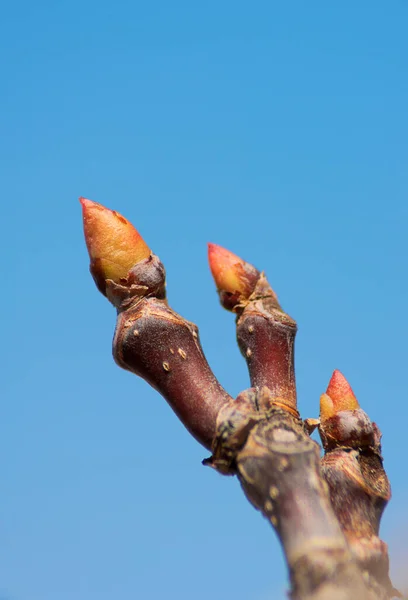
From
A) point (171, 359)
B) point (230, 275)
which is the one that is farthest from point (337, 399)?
point (171, 359)

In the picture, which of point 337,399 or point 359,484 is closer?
point 359,484

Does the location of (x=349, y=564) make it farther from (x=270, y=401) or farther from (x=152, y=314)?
(x=152, y=314)

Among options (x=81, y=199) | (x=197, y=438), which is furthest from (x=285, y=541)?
(x=81, y=199)

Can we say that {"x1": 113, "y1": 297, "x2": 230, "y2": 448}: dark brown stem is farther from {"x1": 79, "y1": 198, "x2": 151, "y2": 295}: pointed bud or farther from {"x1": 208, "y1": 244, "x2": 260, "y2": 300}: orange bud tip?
{"x1": 208, "y1": 244, "x2": 260, "y2": 300}: orange bud tip

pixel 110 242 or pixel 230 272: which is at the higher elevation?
pixel 230 272

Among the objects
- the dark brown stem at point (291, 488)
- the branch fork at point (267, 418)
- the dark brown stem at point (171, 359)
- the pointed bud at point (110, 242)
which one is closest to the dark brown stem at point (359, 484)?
the branch fork at point (267, 418)

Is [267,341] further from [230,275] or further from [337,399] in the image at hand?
[337,399]
